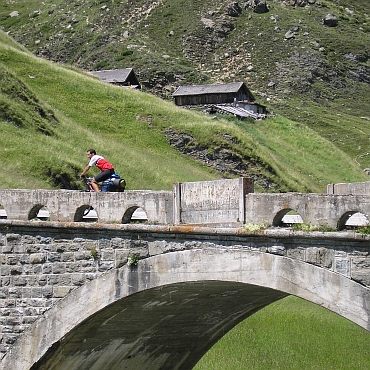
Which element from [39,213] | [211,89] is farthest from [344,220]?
[211,89]

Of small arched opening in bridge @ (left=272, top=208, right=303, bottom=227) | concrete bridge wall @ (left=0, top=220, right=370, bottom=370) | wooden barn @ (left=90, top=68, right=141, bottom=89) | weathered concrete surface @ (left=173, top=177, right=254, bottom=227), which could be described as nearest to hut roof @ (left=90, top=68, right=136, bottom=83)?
wooden barn @ (left=90, top=68, right=141, bottom=89)

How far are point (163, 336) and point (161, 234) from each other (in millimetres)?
4822

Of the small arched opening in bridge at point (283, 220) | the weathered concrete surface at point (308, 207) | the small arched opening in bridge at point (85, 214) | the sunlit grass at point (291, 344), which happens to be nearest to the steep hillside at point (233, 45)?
the sunlit grass at point (291, 344)

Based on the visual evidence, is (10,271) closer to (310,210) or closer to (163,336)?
(163,336)

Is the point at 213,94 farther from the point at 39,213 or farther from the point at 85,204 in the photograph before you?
the point at 85,204

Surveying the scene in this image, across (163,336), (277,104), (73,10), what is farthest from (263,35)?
(163,336)

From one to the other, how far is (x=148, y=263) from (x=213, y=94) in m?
51.6

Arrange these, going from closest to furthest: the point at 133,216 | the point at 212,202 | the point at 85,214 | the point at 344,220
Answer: the point at 344,220 → the point at 212,202 → the point at 133,216 → the point at 85,214

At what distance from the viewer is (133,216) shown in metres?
15.4

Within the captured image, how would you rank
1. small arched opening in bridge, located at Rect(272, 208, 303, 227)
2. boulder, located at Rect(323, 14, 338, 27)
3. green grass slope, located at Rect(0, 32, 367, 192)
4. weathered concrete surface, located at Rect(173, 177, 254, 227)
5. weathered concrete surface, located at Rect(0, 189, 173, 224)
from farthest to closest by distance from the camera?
boulder, located at Rect(323, 14, 338, 27)
green grass slope, located at Rect(0, 32, 367, 192)
weathered concrete surface, located at Rect(0, 189, 173, 224)
weathered concrete surface, located at Rect(173, 177, 254, 227)
small arched opening in bridge, located at Rect(272, 208, 303, 227)

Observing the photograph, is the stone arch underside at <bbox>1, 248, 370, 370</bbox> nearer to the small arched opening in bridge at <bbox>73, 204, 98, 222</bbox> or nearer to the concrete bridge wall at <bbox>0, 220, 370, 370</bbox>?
the concrete bridge wall at <bbox>0, 220, 370, 370</bbox>

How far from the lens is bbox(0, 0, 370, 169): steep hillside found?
8881 cm

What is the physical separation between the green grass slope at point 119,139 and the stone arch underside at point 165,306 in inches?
448

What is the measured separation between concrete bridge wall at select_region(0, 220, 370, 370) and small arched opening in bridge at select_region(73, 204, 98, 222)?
1.03ft
